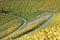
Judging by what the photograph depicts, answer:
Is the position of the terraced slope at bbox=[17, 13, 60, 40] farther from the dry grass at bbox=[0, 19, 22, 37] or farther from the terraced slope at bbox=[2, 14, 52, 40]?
the dry grass at bbox=[0, 19, 22, 37]

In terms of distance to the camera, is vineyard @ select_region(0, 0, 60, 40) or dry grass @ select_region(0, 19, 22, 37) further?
dry grass @ select_region(0, 19, 22, 37)

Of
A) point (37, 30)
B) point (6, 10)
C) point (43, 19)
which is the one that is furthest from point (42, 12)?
point (6, 10)

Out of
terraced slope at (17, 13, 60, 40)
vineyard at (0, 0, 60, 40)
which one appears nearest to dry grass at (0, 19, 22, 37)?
vineyard at (0, 0, 60, 40)

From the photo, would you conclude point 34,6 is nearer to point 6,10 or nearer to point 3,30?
point 6,10

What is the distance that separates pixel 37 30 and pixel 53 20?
232 mm

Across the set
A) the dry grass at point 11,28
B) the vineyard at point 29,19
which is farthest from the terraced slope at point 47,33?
the dry grass at point 11,28

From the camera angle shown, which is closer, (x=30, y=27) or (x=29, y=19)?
(x=30, y=27)

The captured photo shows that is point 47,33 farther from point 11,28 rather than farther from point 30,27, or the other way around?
point 11,28

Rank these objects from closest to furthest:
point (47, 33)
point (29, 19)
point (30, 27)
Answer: point (47, 33) → point (30, 27) → point (29, 19)

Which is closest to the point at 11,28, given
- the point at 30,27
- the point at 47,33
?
the point at 30,27

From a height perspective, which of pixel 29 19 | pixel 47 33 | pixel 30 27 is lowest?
pixel 47 33

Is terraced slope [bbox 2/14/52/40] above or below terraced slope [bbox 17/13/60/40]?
above

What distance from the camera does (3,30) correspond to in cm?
181

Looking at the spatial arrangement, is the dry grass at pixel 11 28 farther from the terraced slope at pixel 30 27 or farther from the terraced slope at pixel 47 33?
the terraced slope at pixel 47 33
